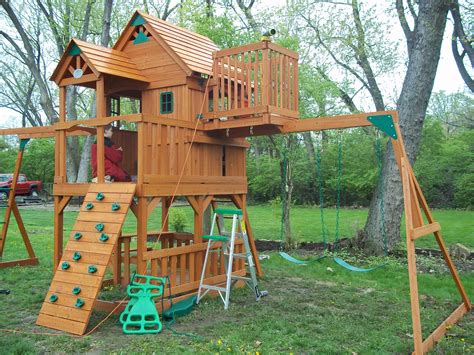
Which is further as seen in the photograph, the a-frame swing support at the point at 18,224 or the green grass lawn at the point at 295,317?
the a-frame swing support at the point at 18,224

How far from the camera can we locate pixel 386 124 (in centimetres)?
574

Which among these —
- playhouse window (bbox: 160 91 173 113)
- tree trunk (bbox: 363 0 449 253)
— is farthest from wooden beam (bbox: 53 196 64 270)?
tree trunk (bbox: 363 0 449 253)

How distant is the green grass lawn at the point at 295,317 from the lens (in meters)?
5.00

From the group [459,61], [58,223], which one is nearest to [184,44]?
[58,223]

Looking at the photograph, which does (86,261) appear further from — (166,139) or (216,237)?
(166,139)

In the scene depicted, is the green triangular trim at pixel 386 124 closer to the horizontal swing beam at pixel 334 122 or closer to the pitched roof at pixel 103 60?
the horizontal swing beam at pixel 334 122

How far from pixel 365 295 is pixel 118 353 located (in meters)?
4.17

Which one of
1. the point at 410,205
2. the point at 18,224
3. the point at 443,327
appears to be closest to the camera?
the point at 410,205

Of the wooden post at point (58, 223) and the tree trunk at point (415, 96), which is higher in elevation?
the tree trunk at point (415, 96)

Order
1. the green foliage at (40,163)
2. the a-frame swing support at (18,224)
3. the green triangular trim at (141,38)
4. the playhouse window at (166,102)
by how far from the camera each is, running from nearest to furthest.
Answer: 1. the playhouse window at (166,102)
2. the green triangular trim at (141,38)
3. the a-frame swing support at (18,224)
4. the green foliage at (40,163)

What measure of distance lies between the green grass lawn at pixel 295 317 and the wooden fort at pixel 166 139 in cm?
38

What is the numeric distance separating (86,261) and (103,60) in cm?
321

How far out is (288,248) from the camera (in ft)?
39.3

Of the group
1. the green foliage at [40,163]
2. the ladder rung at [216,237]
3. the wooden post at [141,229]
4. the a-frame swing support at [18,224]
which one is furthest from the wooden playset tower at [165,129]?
the green foliage at [40,163]
